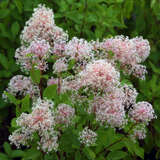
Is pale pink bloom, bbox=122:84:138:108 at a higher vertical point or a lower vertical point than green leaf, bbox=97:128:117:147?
higher

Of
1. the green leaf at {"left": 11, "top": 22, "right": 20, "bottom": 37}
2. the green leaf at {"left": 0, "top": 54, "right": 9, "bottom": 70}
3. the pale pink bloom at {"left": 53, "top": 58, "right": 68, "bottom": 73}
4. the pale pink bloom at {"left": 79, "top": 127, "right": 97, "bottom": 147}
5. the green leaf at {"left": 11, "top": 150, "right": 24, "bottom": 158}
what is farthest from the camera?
the green leaf at {"left": 11, "top": 22, "right": 20, "bottom": 37}

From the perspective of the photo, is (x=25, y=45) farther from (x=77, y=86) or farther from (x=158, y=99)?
(x=158, y=99)

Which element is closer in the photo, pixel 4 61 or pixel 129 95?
pixel 129 95

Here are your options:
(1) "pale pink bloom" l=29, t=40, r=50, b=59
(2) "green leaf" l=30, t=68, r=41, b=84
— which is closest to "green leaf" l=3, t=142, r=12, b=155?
(2) "green leaf" l=30, t=68, r=41, b=84

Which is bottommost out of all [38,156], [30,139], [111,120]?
[38,156]

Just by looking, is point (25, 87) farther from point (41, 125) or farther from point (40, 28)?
point (41, 125)

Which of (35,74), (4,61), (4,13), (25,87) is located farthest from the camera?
(4,13)

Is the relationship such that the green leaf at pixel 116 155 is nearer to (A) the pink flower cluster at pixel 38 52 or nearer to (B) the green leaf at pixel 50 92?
(B) the green leaf at pixel 50 92

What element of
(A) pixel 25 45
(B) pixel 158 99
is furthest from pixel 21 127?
(B) pixel 158 99

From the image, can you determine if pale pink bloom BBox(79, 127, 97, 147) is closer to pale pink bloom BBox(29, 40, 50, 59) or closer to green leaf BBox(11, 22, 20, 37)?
pale pink bloom BBox(29, 40, 50, 59)

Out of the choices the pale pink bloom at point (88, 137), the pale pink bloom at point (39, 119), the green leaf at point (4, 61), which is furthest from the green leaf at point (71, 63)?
the green leaf at point (4, 61)

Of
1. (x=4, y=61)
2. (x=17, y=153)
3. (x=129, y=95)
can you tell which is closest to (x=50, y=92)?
(x=129, y=95)
